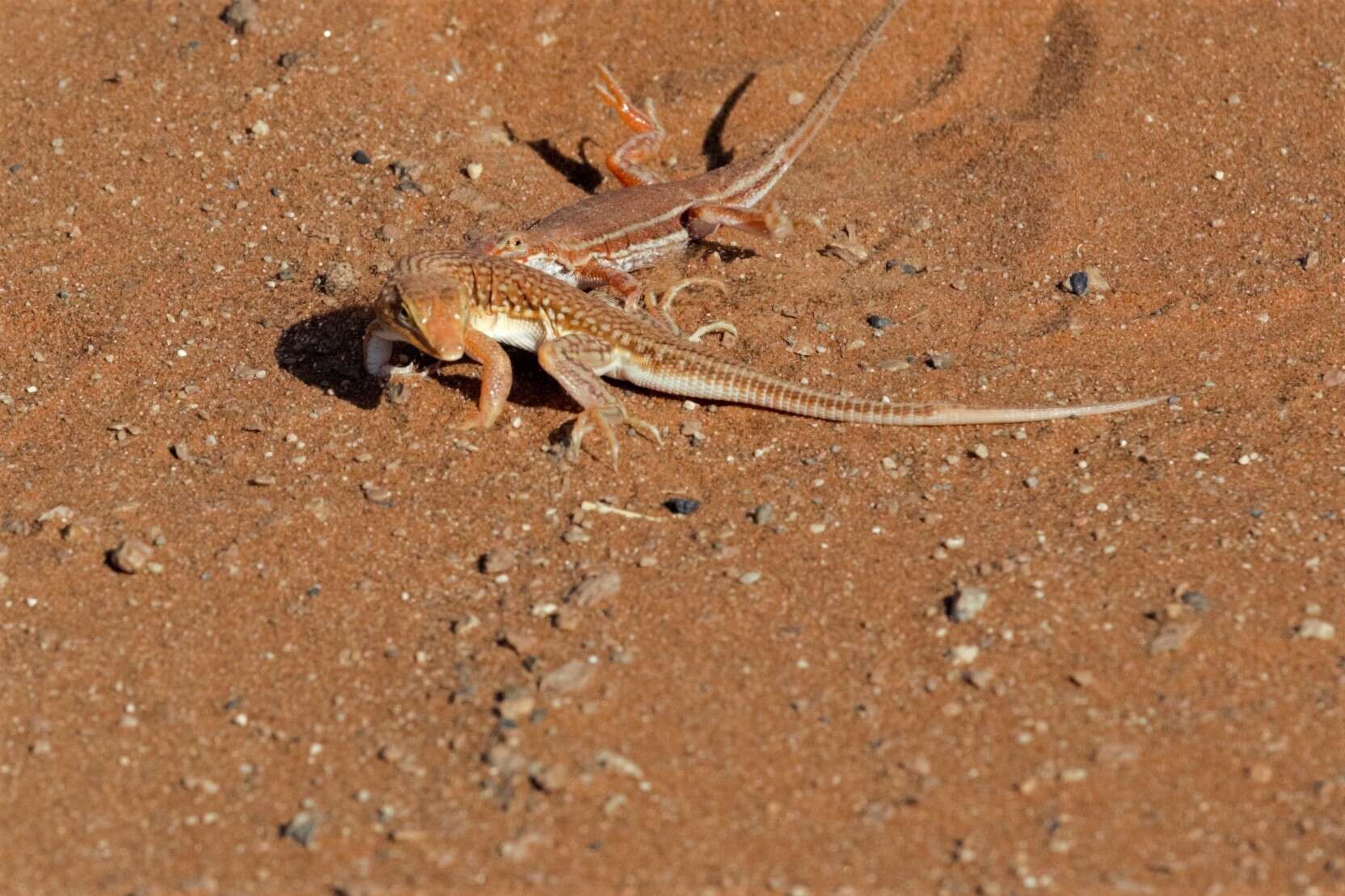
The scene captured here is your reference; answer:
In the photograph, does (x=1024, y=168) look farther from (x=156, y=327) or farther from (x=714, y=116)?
(x=156, y=327)

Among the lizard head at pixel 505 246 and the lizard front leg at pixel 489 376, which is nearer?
the lizard front leg at pixel 489 376

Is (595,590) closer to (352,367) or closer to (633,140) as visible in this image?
(352,367)

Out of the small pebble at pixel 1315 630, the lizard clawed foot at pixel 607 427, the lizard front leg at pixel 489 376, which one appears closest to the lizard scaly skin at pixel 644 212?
the lizard front leg at pixel 489 376

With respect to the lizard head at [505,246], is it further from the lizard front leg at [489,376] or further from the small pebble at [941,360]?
the small pebble at [941,360]

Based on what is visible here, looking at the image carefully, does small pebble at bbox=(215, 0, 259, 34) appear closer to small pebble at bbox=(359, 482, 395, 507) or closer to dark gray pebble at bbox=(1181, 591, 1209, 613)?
small pebble at bbox=(359, 482, 395, 507)

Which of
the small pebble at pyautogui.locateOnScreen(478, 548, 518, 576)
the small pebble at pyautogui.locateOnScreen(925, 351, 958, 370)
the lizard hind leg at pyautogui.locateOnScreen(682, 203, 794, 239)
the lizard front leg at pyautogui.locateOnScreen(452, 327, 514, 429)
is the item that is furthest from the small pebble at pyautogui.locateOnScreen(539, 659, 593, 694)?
the lizard hind leg at pyautogui.locateOnScreen(682, 203, 794, 239)

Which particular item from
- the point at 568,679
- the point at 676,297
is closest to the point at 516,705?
the point at 568,679
